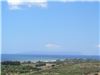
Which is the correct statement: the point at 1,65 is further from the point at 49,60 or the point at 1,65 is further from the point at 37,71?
the point at 49,60

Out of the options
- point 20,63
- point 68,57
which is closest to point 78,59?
point 68,57

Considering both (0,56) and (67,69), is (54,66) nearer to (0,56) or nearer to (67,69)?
(67,69)

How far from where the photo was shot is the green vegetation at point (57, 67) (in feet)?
19.2

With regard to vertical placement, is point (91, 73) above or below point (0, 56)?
below

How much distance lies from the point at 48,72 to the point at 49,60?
0.43m

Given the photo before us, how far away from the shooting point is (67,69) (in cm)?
620

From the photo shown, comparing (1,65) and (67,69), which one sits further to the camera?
(67,69)

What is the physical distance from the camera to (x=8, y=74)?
5.64m

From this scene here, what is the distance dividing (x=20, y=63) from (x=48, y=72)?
0.60m

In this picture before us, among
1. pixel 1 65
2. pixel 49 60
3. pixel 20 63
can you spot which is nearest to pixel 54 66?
pixel 49 60

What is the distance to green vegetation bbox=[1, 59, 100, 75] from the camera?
19.2 ft

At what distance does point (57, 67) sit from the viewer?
20.3 ft

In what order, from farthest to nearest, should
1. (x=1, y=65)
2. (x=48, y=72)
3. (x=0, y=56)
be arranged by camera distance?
(x=48, y=72) → (x=1, y=65) → (x=0, y=56)

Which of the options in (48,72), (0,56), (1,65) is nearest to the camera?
(0,56)
